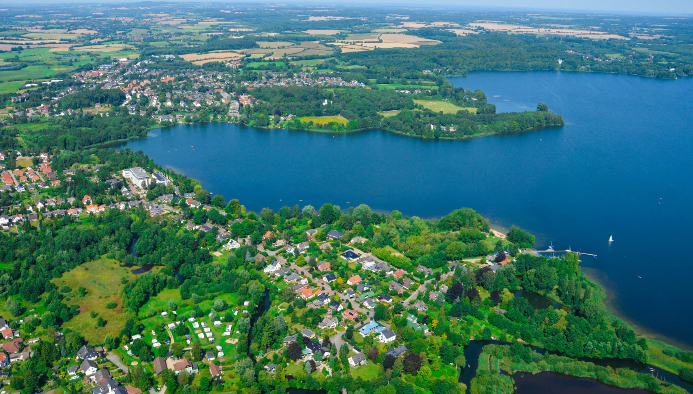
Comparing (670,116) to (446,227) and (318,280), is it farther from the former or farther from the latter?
(318,280)

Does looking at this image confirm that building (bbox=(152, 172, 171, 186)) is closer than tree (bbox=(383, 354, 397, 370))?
No

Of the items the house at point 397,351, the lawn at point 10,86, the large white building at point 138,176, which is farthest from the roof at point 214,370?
the lawn at point 10,86

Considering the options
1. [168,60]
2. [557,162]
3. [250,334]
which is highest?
[168,60]

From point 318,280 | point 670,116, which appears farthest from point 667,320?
point 670,116

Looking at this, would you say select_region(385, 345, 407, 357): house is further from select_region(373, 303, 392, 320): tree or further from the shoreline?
the shoreline

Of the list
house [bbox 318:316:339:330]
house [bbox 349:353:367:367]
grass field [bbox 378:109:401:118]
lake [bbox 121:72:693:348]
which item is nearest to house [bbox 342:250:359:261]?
house [bbox 318:316:339:330]

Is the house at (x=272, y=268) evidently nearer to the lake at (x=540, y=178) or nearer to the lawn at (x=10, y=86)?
the lake at (x=540, y=178)
